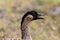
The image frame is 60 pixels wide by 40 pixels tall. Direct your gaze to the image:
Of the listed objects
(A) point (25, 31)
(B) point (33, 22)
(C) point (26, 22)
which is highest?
(C) point (26, 22)

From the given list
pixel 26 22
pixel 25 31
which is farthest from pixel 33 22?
pixel 26 22

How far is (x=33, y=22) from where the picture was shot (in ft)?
44.0

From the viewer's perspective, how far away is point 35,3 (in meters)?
16.7

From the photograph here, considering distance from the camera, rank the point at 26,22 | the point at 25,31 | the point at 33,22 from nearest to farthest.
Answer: the point at 26,22
the point at 25,31
the point at 33,22

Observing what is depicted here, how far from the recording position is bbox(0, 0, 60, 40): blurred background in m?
11.8

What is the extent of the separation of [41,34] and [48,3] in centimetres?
475

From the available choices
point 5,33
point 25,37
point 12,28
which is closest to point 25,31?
point 25,37

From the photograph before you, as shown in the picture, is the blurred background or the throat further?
the blurred background

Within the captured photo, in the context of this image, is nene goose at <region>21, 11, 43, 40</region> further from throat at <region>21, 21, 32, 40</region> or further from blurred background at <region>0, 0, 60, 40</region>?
blurred background at <region>0, 0, 60, 40</region>

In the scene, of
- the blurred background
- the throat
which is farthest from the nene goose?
the blurred background

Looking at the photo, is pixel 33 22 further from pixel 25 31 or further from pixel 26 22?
pixel 26 22

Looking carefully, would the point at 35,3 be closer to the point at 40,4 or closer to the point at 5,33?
the point at 40,4

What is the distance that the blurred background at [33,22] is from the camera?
38.7 ft

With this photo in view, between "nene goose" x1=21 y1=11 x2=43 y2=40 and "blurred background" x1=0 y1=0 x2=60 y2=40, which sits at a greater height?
"nene goose" x1=21 y1=11 x2=43 y2=40
